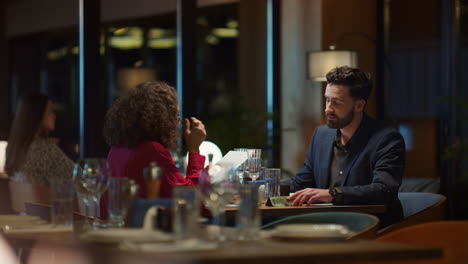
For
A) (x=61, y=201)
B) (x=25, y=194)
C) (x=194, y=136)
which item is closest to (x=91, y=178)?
(x=61, y=201)

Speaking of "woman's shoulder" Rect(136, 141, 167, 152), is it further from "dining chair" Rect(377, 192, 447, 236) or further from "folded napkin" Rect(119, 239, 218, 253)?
"folded napkin" Rect(119, 239, 218, 253)

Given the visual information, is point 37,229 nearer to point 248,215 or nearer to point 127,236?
point 127,236

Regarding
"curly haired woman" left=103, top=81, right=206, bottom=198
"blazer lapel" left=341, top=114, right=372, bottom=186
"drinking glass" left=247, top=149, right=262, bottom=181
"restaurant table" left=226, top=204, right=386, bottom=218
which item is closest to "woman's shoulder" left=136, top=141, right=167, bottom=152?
"curly haired woman" left=103, top=81, right=206, bottom=198

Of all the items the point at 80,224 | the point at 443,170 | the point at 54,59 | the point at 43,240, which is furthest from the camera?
the point at 443,170

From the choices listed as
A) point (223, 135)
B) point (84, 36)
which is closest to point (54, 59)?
point (84, 36)

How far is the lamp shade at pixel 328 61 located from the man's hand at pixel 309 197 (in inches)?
129

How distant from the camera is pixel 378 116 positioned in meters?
8.39

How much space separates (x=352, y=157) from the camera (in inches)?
173

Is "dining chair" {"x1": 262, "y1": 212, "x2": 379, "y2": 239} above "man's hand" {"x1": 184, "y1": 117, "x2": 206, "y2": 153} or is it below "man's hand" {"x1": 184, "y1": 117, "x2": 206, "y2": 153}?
below

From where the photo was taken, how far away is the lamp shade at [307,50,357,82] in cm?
715

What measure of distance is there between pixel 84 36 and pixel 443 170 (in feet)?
12.0

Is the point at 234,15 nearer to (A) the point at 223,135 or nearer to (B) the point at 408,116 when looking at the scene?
(A) the point at 223,135

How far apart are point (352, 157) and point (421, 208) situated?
0.46m

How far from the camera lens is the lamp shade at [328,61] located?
715 cm
